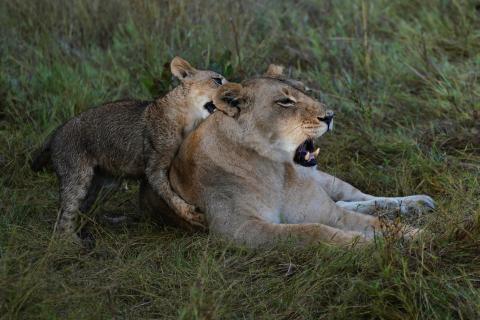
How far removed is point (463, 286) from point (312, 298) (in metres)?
0.61

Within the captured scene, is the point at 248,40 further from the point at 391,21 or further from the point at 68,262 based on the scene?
the point at 68,262

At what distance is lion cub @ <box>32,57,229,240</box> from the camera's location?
4589mm

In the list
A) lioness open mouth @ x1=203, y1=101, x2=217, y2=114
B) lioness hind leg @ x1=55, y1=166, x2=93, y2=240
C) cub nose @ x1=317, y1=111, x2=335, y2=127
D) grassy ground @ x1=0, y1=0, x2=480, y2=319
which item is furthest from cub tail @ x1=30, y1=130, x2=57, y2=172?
cub nose @ x1=317, y1=111, x2=335, y2=127

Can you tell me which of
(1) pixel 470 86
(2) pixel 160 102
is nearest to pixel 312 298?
(2) pixel 160 102

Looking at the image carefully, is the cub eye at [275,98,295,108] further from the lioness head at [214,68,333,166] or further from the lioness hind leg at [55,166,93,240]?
the lioness hind leg at [55,166,93,240]

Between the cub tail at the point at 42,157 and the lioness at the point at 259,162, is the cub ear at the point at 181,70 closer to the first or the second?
the lioness at the point at 259,162

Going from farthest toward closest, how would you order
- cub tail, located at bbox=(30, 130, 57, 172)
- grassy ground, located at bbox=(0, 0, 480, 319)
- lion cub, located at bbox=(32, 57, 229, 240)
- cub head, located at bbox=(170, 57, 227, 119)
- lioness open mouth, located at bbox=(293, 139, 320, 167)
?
1. cub tail, located at bbox=(30, 130, 57, 172)
2. cub head, located at bbox=(170, 57, 227, 119)
3. lion cub, located at bbox=(32, 57, 229, 240)
4. lioness open mouth, located at bbox=(293, 139, 320, 167)
5. grassy ground, located at bbox=(0, 0, 480, 319)

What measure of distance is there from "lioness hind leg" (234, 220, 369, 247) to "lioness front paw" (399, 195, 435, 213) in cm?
71

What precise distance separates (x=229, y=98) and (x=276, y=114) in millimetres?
244

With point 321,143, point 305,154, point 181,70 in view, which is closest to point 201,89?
point 181,70

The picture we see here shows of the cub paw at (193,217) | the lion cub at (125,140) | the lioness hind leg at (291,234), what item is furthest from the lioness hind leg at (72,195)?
the lioness hind leg at (291,234)

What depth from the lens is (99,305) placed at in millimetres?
3371

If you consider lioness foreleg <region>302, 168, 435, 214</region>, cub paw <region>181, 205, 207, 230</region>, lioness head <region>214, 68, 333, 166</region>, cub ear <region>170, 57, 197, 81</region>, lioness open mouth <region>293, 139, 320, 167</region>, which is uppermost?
lioness head <region>214, 68, 333, 166</region>

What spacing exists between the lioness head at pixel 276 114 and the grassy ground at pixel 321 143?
594 millimetres
